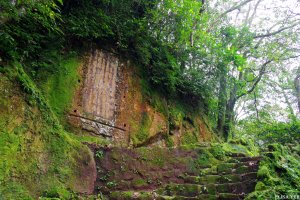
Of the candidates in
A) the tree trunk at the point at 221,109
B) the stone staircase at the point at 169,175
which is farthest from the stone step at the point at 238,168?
the tree trunk at the point at 221,109

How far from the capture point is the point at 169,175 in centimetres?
669

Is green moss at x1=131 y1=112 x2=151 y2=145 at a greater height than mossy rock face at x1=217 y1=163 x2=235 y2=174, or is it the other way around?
green moss at x1=131 y1=112 x2=151 y2=145

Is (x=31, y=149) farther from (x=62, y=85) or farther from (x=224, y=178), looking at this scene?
(x=224, y=178)

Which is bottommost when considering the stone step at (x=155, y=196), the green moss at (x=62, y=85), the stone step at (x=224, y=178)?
the stone step at (x=155, y=196)

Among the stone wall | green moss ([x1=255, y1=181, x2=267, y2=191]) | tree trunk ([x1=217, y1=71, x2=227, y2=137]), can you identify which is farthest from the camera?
tree trunk ([x1=217, y1=71, x2=227, y2=137])

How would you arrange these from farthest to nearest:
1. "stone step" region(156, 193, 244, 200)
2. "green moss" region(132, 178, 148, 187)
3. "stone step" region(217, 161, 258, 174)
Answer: "green moss" region(132, 178, 148, 187) → "stone step" region(217, 161, 258, 174) → "stone step" region(156, 193, 244, 200)

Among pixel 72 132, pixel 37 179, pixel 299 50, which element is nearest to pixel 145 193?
pixel 37 179

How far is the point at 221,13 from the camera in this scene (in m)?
14.5

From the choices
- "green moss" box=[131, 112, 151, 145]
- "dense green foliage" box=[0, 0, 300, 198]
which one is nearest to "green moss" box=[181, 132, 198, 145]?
"dense green foliage" box=[0, 0, 300, 198]

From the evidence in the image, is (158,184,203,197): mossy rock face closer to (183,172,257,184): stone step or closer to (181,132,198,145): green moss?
(183,172,257,184): stone step

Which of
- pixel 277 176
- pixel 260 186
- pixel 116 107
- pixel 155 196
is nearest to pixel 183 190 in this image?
pixel 155 196

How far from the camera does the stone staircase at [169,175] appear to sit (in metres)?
5.53

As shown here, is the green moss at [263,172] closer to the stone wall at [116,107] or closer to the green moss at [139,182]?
the green moss at [139,182]

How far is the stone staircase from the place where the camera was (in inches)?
218
